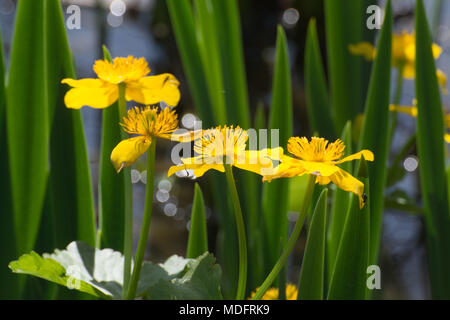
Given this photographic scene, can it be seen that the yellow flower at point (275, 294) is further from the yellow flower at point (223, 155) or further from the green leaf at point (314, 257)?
the yellow flower at point (223, 155)

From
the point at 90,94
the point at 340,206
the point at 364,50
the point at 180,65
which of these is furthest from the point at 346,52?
the point at 180,65

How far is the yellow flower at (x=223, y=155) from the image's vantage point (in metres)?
0.24

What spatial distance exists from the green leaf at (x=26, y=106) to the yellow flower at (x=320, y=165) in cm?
21

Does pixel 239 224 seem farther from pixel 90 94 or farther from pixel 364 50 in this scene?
pixel 364 50

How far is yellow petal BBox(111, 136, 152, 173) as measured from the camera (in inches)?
9.8

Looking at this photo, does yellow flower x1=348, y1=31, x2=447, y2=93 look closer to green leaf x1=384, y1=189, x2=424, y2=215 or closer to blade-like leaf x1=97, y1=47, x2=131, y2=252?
green leaf x1=384, y1=189, x2=424, y2=215

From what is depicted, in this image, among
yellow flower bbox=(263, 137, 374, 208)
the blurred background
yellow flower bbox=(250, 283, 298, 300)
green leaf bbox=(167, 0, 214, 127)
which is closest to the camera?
yellow flower bbox=(263, 137, 374, 208)

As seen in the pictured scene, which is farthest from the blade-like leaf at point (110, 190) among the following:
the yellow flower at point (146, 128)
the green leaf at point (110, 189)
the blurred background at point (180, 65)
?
the blurred background at point (180, 65)

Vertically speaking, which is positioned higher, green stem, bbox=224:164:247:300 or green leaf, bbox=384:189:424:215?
green leaf, bbox=384:189:424:215

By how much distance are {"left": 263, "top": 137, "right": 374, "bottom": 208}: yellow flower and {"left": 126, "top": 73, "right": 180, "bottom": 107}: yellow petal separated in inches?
3.1

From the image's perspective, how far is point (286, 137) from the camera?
41cm

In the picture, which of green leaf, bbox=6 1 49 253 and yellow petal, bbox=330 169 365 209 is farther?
green leaf, bbox=6 1 49 253

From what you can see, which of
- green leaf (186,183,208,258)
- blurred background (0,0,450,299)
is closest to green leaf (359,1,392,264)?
green leaf (186,183,208,258)

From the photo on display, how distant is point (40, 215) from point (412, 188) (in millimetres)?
809
